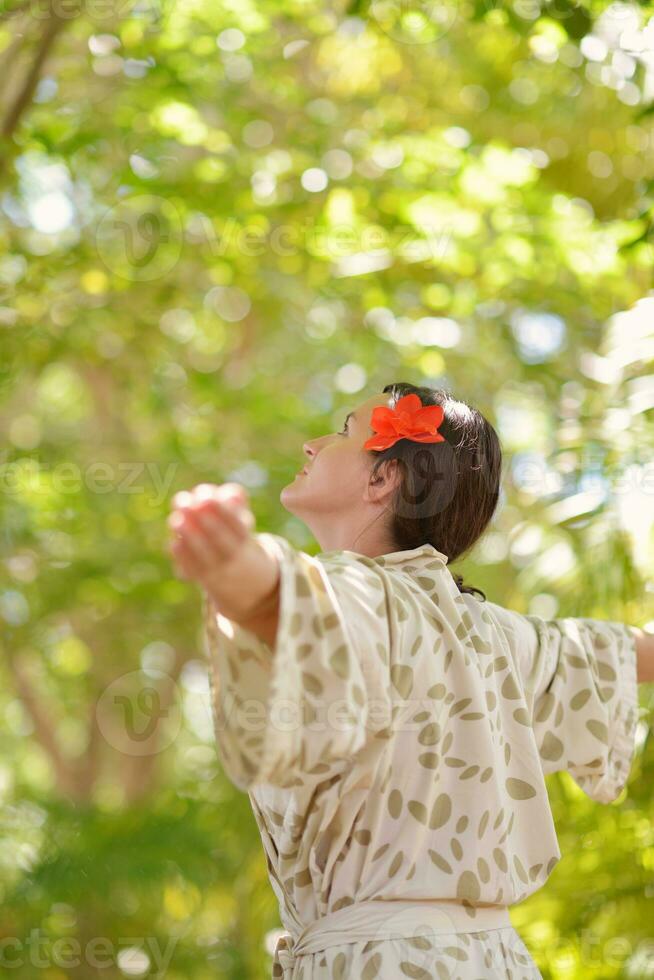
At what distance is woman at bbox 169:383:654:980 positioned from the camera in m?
1.11

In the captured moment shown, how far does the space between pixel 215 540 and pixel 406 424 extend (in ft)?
1.85

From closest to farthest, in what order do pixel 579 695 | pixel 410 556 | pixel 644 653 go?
pixel 410 556, pixel 579 695, pixel 644 653

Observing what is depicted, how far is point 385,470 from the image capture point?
1537 mm

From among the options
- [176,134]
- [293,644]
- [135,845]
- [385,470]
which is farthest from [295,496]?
[135,845]

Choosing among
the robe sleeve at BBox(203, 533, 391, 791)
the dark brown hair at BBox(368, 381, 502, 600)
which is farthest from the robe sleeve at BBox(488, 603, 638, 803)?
the robe sleeve at BBox(203, 533, 391, 791)

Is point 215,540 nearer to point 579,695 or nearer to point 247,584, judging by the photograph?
point 247,584

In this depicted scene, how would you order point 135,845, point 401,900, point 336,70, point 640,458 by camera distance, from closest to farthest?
1. point 401,900
2. point 640,458
3. point 135,845
4. point 336,70

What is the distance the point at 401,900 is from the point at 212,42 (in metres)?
2.80

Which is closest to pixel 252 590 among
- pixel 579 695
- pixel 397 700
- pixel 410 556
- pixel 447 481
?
pixel 397 700

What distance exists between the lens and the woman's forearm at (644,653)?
1721mm

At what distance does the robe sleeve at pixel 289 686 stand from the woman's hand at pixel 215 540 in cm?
5

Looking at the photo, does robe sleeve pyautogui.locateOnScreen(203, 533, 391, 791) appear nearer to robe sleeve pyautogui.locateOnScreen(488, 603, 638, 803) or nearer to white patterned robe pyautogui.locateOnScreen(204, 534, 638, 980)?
white patterned robe pyautogui.locateOnScreen(204, 534, 638, 980)

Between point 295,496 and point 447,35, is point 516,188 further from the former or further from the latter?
point 295,496

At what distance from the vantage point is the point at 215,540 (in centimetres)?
103
